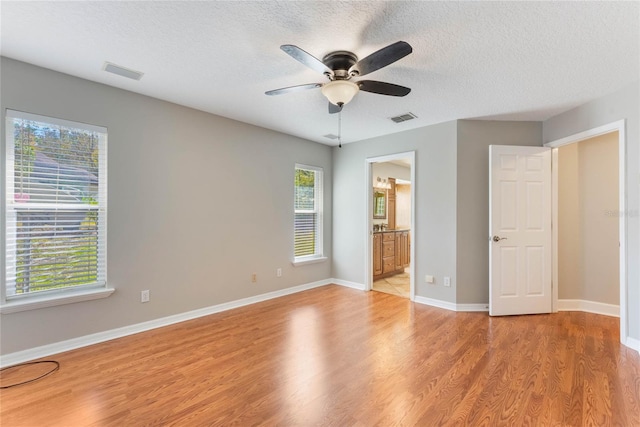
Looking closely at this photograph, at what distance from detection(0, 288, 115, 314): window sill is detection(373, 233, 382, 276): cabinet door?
405cm

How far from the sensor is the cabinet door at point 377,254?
5523mm

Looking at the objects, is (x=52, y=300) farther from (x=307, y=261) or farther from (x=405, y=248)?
(x=405, y=248)

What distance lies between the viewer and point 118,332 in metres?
3.04

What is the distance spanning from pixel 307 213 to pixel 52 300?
11.2ft

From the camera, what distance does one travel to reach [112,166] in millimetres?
3004

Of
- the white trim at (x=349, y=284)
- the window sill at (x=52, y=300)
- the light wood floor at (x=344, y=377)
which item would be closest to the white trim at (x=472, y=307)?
the light wood floor at (x=344, y=377)

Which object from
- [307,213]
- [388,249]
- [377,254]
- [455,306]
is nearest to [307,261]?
[307,213]

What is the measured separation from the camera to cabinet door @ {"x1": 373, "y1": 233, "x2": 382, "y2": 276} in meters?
5.52

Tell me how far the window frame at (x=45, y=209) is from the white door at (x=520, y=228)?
4439 mm

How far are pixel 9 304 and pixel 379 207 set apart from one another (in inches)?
230

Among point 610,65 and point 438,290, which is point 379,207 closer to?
point 438,290

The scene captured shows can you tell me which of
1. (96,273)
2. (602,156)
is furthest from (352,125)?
(96,273)

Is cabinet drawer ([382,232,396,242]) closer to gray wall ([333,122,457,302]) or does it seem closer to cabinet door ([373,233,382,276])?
cabinet door ([373,233,382,276])

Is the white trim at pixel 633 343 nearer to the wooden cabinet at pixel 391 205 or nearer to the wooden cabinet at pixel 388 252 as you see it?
the wooden cabinet at pixel 388 252
